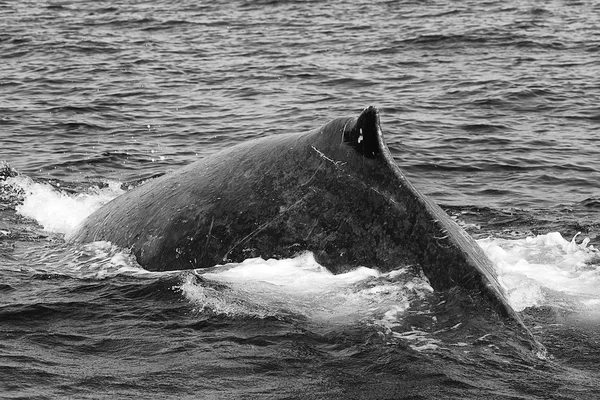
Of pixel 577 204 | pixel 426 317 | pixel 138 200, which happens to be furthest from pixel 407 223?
pixel 577 204

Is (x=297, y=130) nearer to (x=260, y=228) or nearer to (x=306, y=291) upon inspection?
(x=260, y=228)

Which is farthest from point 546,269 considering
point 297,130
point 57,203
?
point 297,130

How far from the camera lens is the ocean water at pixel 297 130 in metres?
6.12

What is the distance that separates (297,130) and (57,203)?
6108mm

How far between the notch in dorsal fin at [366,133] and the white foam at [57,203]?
13.0ft

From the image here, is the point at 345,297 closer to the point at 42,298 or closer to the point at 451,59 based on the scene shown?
the point at 42,298

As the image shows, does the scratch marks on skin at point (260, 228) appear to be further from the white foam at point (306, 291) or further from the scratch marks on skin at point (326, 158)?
the scratch marks on skin at point (326, 158)

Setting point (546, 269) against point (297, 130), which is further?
point (297, 130)

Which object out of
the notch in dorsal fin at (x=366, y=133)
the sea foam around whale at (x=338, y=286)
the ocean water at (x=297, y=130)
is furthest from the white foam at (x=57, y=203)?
the notch in dorsal fin at (x=366, y=133)

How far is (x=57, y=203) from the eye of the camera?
11570mm

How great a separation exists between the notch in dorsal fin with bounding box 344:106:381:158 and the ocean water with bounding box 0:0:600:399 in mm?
855

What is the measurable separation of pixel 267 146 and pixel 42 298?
212 centimetres

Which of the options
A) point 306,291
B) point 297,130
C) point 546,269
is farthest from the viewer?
point 297,130

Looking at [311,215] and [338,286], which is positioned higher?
[311,215]
